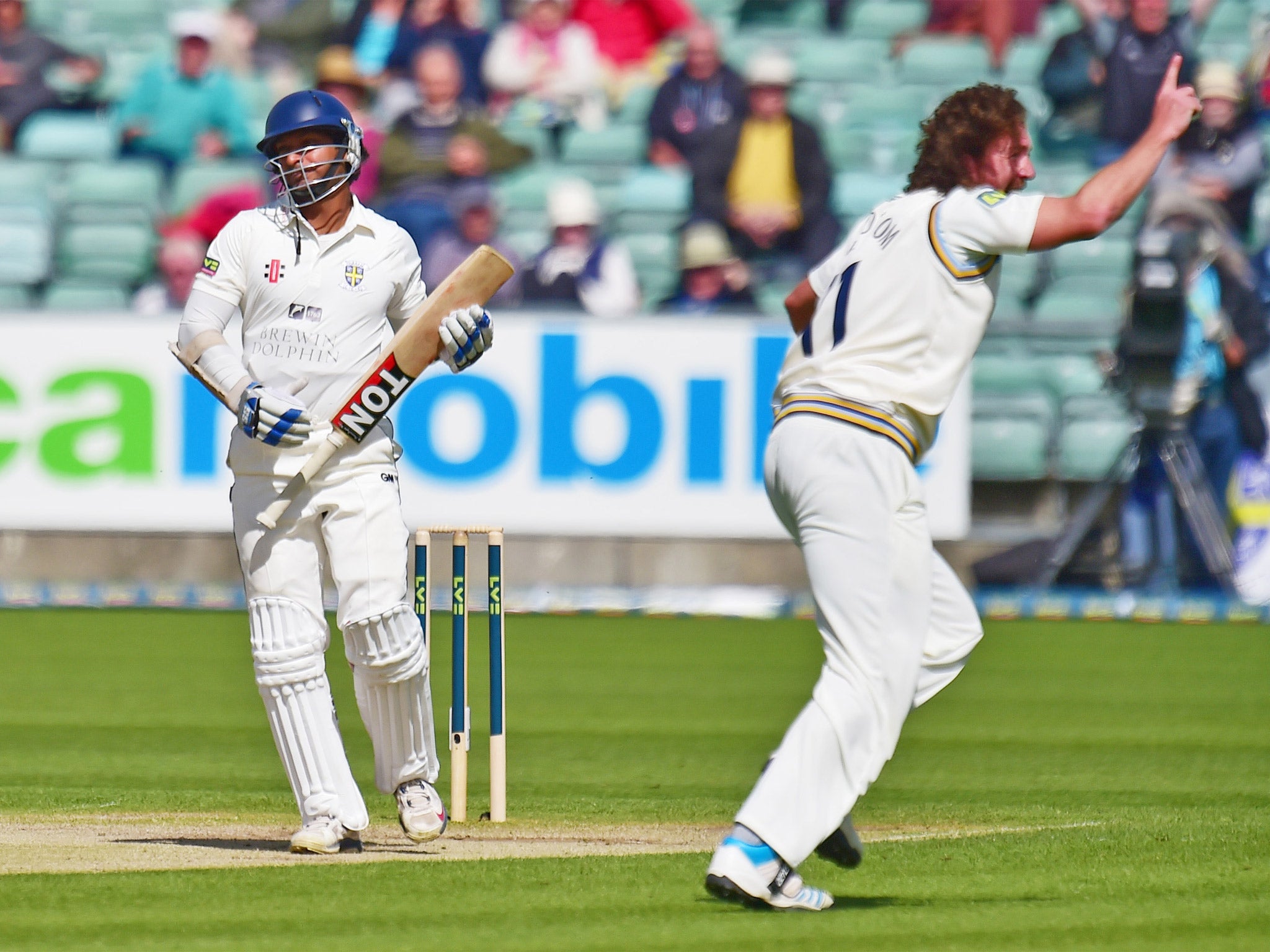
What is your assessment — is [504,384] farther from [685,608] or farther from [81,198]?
[81,198]

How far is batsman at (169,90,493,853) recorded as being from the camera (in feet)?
17.5

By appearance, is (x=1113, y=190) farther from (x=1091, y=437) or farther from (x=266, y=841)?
(x=1091, y=437)

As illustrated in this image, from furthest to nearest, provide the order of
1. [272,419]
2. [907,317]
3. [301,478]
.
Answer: [301,478] → [272,419] → [907,317]

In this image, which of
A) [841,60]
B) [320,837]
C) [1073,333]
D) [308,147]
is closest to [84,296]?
[841,60]

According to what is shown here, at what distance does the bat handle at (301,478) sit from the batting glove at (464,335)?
35cm

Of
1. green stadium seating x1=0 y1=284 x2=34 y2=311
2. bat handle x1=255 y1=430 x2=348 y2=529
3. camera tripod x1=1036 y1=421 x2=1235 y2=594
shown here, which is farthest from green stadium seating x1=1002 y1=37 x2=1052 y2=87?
bat handle x1=255 y1=430 x2=348 y2=529

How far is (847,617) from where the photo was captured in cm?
441

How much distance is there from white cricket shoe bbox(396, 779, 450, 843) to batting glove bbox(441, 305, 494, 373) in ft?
3.75

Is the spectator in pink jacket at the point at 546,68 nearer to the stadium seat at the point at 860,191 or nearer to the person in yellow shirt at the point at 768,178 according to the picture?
the person in yellow shirt at the point at 768,178

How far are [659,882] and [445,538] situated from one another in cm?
814

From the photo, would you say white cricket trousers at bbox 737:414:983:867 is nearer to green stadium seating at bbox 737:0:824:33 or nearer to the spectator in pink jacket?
the spectator in pink jacket

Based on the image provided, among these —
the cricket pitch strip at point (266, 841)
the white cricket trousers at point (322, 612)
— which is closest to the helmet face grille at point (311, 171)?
the white cricket trousers at point (322, 612)

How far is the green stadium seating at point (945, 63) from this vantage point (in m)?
15.9

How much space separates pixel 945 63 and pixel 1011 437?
4.02 metres
